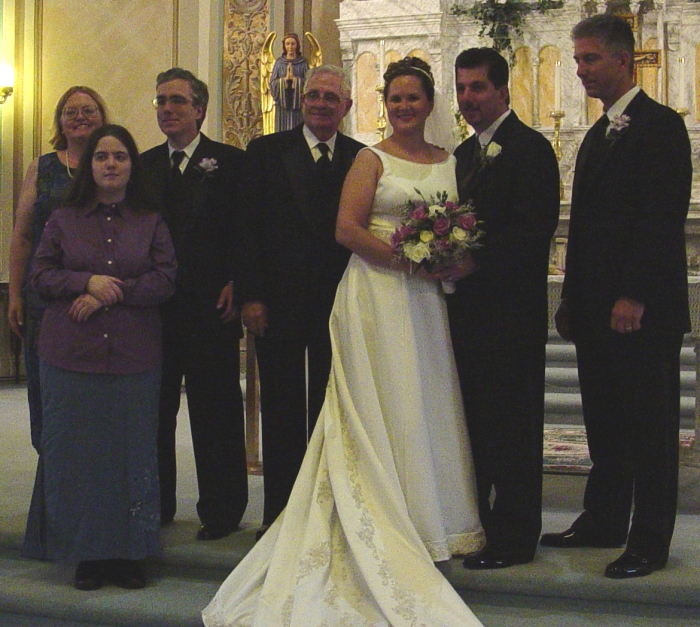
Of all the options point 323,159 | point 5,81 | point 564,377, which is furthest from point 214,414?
point 5,81

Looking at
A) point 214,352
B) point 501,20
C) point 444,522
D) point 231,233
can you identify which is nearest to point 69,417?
point 214,352

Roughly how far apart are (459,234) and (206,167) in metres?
1.06

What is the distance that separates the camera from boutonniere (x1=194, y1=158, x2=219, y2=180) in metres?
3.60

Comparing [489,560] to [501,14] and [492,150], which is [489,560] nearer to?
[492,150]

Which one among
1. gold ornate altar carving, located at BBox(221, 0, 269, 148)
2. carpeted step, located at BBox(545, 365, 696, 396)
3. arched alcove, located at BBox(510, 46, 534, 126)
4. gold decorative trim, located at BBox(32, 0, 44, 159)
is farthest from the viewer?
gold ornate altar carving, located at BBox(221, 0, 269, 148)

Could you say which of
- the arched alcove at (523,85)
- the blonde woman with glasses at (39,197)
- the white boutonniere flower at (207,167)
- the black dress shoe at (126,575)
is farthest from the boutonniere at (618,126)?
the arched alcove at (523,85)

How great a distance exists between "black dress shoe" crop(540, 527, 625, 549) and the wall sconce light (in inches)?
286

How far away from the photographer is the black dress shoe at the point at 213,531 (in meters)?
3.60

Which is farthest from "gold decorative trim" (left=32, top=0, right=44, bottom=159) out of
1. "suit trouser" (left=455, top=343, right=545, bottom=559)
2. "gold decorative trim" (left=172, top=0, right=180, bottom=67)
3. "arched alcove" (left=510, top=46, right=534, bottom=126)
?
"suit trouser" (left=455, top=343, right=545, bottom=559)

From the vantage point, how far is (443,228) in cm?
301

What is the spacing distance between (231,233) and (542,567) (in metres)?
1.57

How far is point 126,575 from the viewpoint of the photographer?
331 cm

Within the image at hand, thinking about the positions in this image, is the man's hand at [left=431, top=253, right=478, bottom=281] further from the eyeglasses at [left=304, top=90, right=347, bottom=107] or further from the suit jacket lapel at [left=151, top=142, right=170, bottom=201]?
the suit jacket lapel at [left=151, top=142, right=170, bottom=201]

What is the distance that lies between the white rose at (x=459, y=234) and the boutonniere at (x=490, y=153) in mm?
278
